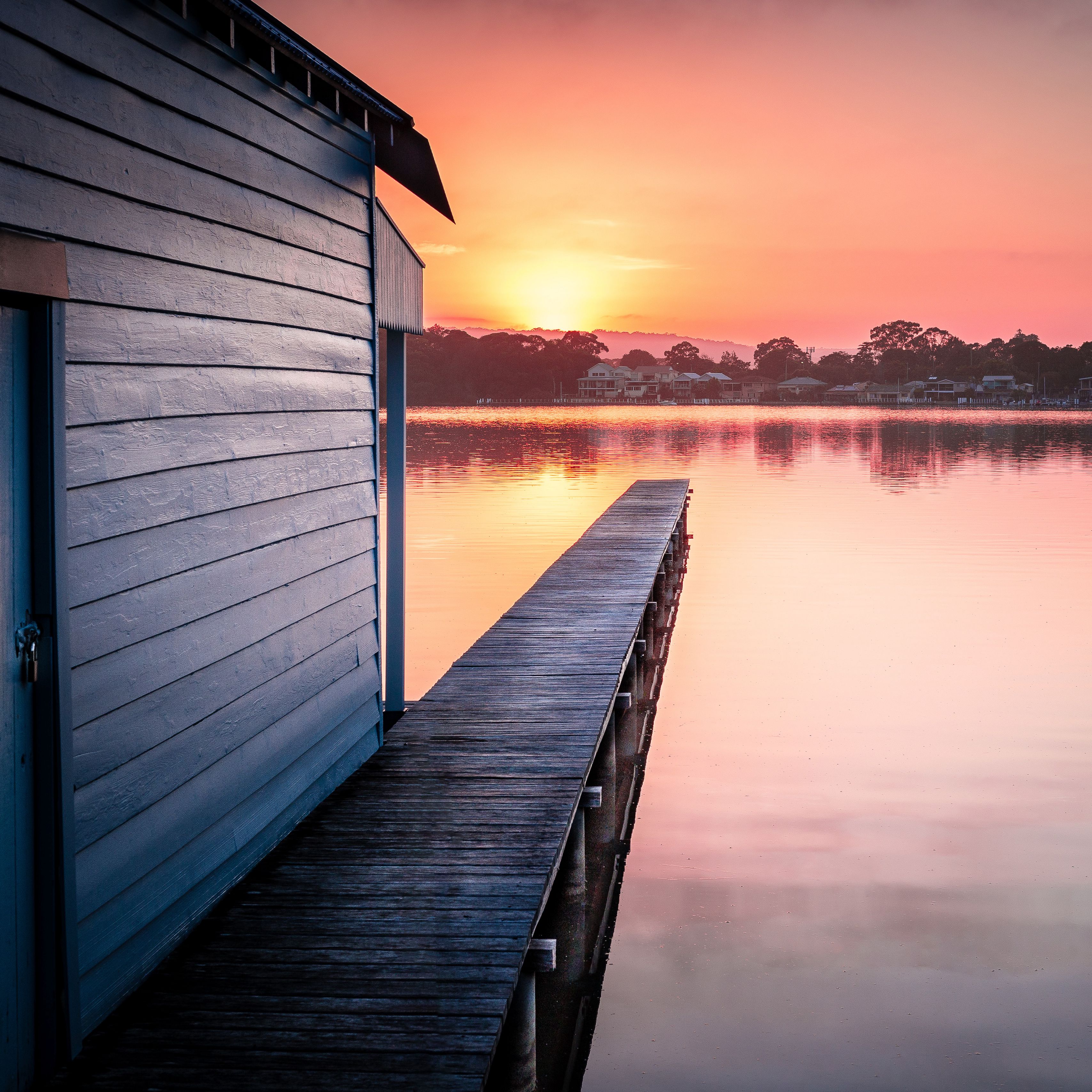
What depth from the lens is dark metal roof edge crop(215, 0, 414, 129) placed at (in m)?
4.36

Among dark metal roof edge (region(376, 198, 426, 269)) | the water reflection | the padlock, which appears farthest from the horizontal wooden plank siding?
the water reflection

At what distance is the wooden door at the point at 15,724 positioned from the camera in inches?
121

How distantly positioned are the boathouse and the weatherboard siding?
0.01m

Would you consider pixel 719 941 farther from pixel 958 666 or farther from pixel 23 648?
pixel 958 666

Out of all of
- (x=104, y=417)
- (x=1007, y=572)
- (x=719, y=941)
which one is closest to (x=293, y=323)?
(x=104, y=417)

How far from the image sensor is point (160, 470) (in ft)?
12.9

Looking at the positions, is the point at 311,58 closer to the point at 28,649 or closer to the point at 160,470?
the point at 160,470

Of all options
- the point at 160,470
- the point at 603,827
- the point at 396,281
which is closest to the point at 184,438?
the point at 160,470

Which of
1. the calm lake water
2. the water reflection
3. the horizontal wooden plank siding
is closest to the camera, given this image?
the calm lake water

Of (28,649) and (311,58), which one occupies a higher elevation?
(311,58)

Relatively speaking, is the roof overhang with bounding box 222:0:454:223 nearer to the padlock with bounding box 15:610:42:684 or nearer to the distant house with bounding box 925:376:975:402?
the padlock with bounding box 15:610:42:684

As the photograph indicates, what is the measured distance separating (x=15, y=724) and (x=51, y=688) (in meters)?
0.14

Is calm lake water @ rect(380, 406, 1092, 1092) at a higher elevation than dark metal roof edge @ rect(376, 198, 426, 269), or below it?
below

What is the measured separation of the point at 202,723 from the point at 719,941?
3.56 meters
